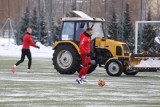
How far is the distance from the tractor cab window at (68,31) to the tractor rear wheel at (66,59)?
1.33 feet

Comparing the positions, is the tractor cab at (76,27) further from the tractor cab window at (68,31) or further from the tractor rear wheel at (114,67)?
the tractor rear wheel at (114,67)

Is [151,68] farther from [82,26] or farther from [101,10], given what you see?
[101,10]

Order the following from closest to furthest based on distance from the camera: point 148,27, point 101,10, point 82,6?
point 148,27 → point 101,10 → point 82,6

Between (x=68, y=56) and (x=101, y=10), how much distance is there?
36.4m

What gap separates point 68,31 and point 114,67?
2676 millimetres

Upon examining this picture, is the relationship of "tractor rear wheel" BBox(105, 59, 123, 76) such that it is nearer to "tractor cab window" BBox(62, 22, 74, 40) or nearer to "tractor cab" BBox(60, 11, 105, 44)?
"tractor cab" BBox(60, 11, 105, 44)

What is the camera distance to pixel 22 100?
1492cm

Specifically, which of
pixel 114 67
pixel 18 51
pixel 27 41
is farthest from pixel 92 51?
pixel 18 51

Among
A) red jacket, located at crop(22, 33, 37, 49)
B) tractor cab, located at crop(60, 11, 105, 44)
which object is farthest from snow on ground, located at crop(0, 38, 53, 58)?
tractor cab, located at crop(60, 11, 105, 44)

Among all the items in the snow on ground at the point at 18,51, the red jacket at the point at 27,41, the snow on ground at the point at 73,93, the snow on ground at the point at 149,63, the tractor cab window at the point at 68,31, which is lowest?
the snow on ground at the point at 18,51

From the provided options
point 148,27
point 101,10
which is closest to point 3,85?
point 148,27

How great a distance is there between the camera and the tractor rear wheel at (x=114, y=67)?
934 inches

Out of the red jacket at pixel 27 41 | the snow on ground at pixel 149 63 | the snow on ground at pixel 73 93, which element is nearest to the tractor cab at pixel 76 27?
the red jacket at pixel 27 41

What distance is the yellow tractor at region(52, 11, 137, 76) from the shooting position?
2405cm
